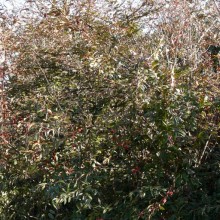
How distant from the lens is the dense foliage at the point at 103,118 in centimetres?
379

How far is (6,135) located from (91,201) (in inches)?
34.5

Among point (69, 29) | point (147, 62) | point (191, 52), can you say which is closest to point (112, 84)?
point (147, 62)

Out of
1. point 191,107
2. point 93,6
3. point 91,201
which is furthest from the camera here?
point 93,6

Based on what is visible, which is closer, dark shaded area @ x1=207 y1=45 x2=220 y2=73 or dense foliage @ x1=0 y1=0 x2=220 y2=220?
dense foliage @ x1=0 y1=0 x2=220 y2=220

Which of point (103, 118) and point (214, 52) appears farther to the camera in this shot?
point (214, 52)

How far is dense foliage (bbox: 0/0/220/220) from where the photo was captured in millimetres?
3791

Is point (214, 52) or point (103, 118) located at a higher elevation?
point (214, 52)

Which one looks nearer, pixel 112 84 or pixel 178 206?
pixel 178 206

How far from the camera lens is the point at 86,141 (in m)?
4.01

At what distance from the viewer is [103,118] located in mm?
3988

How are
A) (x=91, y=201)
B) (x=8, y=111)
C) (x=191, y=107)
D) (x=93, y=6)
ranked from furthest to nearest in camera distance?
(x=93, y=6)
(x=8, y=111)
(x=91, y=201)
(x=191, y=107)

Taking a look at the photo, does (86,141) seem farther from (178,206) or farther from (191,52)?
(191,52)

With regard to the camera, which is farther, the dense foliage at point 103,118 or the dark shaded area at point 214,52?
the dark shaded area at point 214,52

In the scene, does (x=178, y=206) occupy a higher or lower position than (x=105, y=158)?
lower
